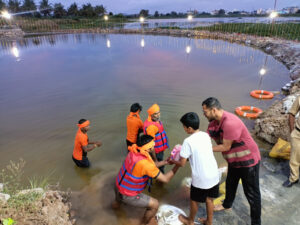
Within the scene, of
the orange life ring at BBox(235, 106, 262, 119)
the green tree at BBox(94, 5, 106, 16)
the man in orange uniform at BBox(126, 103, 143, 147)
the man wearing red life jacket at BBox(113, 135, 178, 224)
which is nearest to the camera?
the man wearing red life jacket at BBox(113, 135, 178, 224)

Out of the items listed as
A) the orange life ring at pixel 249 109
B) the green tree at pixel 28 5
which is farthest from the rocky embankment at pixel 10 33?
the green tree at pixel 28 5

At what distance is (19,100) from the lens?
909cm

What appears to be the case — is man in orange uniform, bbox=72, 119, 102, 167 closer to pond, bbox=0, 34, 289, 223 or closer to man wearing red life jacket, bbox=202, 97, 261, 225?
pond, bbox=0, 34, 289, 223

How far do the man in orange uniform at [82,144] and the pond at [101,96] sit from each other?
12.4 inches

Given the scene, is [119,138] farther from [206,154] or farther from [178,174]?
[206,154]

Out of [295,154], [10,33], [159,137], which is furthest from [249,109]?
[10,33]

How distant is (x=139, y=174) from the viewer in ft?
8.68

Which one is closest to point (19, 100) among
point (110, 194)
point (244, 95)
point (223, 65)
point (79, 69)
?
point (79, 69)

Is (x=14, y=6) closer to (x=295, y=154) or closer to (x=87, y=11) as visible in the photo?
(x=87, y=11)

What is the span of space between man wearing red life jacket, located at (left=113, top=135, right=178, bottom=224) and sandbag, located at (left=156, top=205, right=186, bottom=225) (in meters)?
0.36

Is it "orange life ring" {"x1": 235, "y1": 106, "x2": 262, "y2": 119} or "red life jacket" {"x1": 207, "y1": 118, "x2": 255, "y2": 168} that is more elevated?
"red life jacket" {"x1": 207, "y1": 118, "x2": 255, "y2": 168}

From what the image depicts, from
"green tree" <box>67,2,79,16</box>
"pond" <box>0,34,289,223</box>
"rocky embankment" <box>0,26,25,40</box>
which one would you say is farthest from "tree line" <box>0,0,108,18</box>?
"pond" <box>0,34,289,223</box>

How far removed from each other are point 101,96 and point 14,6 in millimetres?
81937

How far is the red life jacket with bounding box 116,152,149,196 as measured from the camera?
2.63 meters
